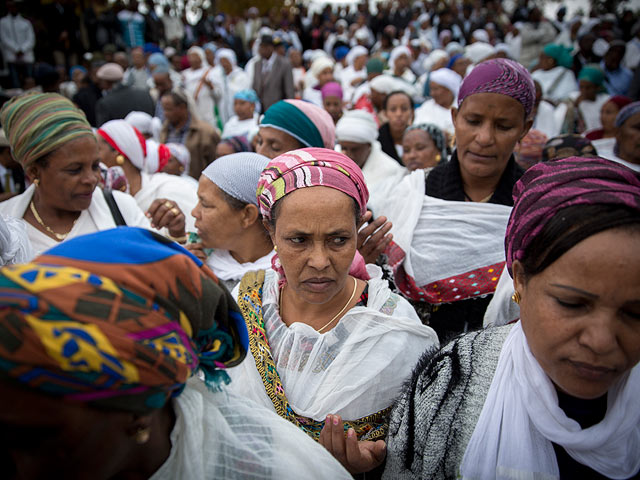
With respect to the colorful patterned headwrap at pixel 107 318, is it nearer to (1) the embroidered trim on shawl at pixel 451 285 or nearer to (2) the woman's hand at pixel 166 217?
(1) the embroidered trim on shawl at pixel 451 285

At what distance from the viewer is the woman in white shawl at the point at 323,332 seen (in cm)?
184

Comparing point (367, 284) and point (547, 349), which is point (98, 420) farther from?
point (367, 284)

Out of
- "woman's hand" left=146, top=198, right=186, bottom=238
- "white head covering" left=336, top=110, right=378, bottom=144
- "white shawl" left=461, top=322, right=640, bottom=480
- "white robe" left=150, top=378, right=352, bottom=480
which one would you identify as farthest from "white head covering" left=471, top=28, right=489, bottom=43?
"white robe" left=150, top=378, right=352, bottom=480

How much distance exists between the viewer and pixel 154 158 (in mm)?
4750

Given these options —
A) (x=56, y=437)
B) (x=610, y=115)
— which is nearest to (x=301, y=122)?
(x=56, y=437)

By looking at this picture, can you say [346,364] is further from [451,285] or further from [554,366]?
[451,285]

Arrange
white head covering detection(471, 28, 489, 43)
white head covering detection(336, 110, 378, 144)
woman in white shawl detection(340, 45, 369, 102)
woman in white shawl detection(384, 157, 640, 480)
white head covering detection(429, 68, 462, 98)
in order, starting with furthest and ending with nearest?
white head covering detection(471, 28, 489, 43) → woman in white shawl detection(340, 45, 369, 102) → white head covering detection(429, 68, 462, 98) → white head covering detection(336, 110, 378, 144) → woman in white shawl detection(384, 157, 640, 480)

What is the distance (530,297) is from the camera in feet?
4.51

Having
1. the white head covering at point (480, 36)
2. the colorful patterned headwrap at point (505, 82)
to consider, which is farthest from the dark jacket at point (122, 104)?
the white head covering at point (480, 36)

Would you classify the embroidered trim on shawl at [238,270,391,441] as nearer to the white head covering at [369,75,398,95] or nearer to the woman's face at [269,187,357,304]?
the woman's face at [269,187,357,304]

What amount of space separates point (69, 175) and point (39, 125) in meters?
0.31

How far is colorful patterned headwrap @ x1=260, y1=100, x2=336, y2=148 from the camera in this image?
3303 millimetres

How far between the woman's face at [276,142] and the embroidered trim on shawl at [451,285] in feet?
3.97

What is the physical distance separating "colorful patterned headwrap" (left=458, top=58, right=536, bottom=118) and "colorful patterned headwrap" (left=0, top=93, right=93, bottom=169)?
2.23 metres
